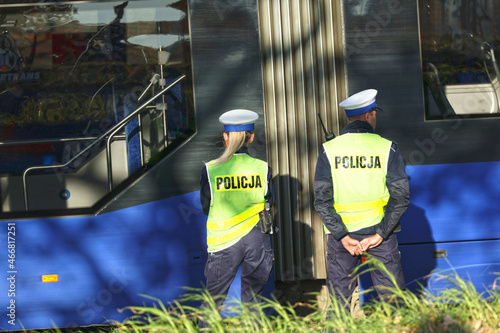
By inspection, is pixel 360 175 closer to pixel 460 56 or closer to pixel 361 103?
pixel 361 103

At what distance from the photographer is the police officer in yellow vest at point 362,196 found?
4.27 meters

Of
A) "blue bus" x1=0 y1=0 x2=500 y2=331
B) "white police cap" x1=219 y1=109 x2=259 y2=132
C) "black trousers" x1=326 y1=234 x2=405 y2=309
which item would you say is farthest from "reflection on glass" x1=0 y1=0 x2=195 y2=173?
"black trousers" x1=326 y1=234 x2=405 y2=309

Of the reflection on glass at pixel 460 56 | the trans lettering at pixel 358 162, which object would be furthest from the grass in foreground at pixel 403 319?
the reflection on glass at pixel 460 56

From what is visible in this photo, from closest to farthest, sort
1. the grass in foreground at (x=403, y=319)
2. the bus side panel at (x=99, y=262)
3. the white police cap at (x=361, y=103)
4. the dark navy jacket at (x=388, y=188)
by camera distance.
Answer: the grass in foreground at (x=403, y=319)
the dark navy jacket at (x=388, y=188)
the white police cap at (x=361, y=103)
the bus side panel at (x=99, y=262)

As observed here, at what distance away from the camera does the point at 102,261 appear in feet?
16.6

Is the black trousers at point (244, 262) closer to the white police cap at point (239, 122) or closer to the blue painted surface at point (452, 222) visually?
the white police cap at point (239, 122)

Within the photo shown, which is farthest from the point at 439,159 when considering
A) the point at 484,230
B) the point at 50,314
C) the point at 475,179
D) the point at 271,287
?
the point at 50,314

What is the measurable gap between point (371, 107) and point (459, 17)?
1243 mm

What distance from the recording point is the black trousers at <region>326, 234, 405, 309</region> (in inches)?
169

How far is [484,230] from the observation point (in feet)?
16.9

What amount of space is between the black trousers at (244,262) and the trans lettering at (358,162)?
0.67 m

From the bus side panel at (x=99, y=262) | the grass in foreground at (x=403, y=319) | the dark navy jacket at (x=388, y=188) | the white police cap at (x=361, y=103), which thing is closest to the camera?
the grass in foreground at (x=403, y=319)

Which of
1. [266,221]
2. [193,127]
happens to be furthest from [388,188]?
[193,127]

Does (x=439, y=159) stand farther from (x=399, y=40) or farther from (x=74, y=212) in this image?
(x=74, y=212)
